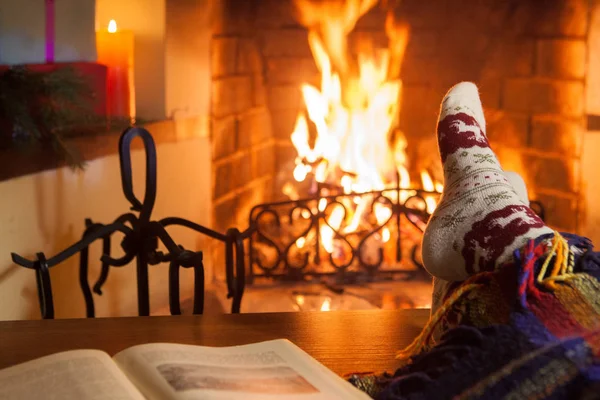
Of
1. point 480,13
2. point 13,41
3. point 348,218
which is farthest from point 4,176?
point 480,13

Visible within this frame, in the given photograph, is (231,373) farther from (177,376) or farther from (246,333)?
(246,333)

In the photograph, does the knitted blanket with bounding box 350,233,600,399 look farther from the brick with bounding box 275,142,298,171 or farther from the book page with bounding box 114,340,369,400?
the brick with bounding box 275,142,298,171

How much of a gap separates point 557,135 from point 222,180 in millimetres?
812

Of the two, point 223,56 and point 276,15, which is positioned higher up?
point 276,15

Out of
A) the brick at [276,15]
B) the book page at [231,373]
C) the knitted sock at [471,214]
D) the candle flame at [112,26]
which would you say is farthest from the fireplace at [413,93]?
the book page at [231,373]

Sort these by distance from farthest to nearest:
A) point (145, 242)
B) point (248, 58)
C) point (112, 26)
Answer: point (248, 58) → point (112, 26) → point (145, 242)

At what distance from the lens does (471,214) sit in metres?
0.74

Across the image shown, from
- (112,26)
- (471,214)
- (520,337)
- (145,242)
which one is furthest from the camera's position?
(112,26)

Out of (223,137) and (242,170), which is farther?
(242,170)

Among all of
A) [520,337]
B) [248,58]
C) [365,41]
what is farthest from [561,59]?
[520,337]

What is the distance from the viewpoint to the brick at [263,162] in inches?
79.0

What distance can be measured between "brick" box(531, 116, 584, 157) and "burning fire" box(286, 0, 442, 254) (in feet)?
0.90

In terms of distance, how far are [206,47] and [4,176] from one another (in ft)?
2.19

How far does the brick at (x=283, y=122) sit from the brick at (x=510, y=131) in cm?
51
